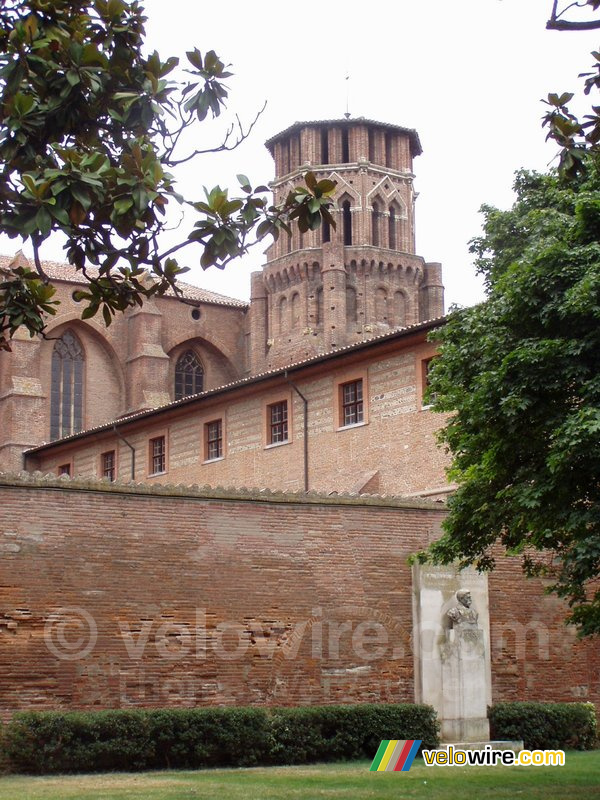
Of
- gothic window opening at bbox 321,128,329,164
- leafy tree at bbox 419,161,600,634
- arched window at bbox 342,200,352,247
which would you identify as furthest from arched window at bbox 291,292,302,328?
leafy tree at bbox 419,161,600,634

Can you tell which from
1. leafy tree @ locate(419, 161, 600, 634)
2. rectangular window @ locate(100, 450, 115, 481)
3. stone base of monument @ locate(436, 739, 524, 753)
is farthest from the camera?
rectangular window @ locate(100, 450, 115, 481)

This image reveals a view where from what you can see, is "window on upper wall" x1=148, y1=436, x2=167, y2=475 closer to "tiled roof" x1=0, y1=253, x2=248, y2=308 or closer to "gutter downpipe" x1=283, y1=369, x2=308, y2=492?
"gutter downpipe" x1=283, y1=369, x2=308, y2=492

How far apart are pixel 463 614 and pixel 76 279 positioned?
35483mm

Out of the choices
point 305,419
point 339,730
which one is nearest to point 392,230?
point 305,419

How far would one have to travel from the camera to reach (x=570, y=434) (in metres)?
14.5

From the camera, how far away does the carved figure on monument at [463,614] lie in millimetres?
20781

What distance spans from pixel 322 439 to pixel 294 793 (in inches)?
718

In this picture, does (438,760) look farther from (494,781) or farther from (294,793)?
(294,793)

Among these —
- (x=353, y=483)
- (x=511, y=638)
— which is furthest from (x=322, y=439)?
(x=511, y=638)

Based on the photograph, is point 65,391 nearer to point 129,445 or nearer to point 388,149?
point 129,445

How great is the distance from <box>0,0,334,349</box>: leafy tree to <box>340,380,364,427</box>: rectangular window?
22.8 metres

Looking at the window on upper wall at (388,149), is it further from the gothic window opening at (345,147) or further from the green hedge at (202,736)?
the green hedge at (202,736)

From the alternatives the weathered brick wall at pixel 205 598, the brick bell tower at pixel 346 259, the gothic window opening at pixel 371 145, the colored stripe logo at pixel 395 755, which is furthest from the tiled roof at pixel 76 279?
the colored stripe logo at pixel 395 755

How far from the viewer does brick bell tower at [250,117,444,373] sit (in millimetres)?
59781
